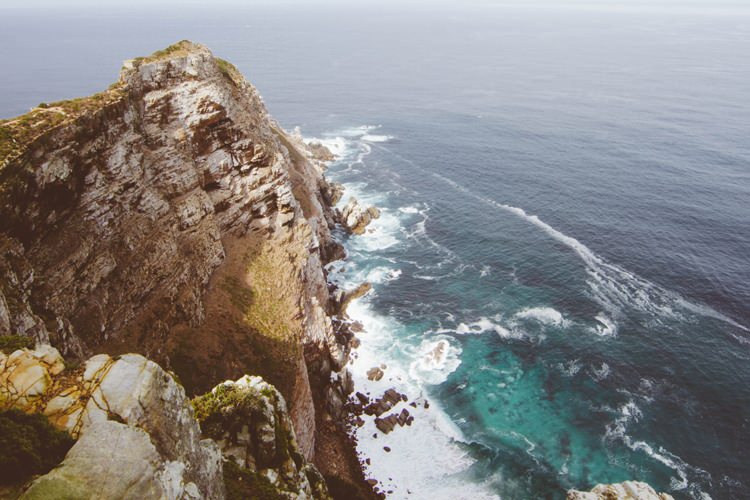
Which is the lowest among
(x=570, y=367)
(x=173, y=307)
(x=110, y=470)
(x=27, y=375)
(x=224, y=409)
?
(x=570, y=367)

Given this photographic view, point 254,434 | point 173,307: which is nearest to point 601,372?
point 254,434

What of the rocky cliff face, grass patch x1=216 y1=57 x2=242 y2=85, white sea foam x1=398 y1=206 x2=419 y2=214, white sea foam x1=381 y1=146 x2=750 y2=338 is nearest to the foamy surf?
white sea foam x1=381 y1=146 x2=750 y2=338

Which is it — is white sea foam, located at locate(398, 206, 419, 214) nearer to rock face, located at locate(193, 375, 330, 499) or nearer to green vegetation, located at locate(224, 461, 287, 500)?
rock face, located at locate(193, 375, 330, 499)

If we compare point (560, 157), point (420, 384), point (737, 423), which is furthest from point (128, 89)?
point (560, 157)

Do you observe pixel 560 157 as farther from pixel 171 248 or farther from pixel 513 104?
pixel 171 248

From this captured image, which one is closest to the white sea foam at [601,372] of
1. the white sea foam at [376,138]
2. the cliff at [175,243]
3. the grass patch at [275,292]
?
the cliff at [175,243]

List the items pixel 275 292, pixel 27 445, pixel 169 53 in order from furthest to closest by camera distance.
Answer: pixel 275 292, pixel 169 53, pixel 27 445

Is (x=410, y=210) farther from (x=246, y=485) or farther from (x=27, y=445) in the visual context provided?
(x=27, y=445)
